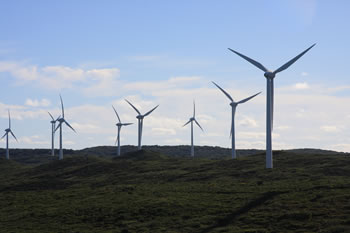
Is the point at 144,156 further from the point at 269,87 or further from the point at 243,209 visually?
the point at 243,209

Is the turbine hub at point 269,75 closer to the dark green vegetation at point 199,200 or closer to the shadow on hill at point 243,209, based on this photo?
the dark green vegetation at point 199,200

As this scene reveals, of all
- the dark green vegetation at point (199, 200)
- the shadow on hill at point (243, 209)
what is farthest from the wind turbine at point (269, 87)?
the shadow on hill at point (243, 209)

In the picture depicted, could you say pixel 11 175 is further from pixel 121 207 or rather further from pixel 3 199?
pixel 121 207

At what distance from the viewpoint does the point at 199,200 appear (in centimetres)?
7938

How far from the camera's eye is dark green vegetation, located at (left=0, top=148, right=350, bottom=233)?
64331mm

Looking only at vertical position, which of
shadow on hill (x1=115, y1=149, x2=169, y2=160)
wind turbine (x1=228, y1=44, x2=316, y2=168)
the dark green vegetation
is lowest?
the dark green vegetation

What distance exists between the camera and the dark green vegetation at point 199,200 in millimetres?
64331

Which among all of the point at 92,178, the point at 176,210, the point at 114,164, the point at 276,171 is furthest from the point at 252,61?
the point at 114,164

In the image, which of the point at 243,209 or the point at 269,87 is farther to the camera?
the point at 269,87

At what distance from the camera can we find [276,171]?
344 feet

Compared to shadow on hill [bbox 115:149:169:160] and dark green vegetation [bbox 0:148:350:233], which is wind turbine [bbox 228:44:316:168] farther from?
shadow on hill [bbox 115:149:169:160]

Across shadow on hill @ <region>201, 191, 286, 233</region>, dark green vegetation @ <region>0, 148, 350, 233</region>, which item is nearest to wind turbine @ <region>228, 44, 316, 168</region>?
dark green vegetation @ <region>0, 148, 350, 233</region>

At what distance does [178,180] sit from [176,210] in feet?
115

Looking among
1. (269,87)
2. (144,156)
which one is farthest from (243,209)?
(144,156)
